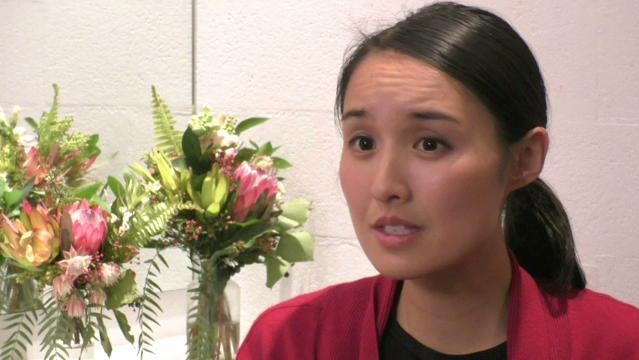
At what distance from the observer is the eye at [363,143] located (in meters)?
1.03

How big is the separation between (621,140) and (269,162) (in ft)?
1.96

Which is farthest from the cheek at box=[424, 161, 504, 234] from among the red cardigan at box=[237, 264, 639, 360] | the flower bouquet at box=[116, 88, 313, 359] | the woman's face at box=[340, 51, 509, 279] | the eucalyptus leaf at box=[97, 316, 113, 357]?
the eucalyptus leaf at box=[97, 316, 113, 357]

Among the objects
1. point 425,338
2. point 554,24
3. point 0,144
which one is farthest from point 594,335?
point 0,144

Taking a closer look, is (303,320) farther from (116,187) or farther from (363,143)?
(116,187)

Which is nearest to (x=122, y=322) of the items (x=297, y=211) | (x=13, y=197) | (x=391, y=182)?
(x=13, y=197)

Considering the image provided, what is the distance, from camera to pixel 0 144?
4.47 feet

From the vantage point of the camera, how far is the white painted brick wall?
1.48 meters

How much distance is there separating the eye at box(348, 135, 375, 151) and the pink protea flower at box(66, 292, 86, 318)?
51 cm

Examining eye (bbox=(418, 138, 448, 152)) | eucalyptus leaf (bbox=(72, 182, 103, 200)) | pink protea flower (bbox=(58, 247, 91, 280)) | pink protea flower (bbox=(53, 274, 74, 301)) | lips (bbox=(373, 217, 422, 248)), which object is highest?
eye (bbox=(418, 138, 448, 152))

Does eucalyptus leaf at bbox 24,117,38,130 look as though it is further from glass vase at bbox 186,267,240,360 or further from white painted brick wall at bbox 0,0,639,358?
glass vase at bbox 186,267,240,360

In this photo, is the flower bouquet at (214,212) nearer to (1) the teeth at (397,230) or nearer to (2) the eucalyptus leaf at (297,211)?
(2) the eucalyptus leaf at (297,211)

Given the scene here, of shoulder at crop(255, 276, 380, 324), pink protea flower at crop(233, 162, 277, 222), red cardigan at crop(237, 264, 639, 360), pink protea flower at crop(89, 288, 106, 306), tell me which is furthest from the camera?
pink protea flower at crop(233, 162, 277, 222)

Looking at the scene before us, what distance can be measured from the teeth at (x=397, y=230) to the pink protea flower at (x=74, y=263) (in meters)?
0.49

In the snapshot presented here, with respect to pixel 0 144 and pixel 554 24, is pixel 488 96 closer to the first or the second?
pixel 554 24
